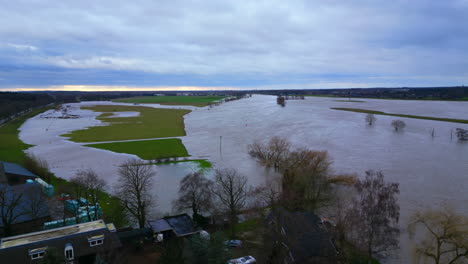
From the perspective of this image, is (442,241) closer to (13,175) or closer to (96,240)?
(96,240)

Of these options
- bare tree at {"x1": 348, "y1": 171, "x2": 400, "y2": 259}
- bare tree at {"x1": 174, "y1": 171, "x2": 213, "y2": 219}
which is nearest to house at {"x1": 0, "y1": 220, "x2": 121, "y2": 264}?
Result: bare tree at {"x1": 174, "y1": 171, "x2": 213, "y2": 219}

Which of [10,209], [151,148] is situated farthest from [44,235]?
[151,148]

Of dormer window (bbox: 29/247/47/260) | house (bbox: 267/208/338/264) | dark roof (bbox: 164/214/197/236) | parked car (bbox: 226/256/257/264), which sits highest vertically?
dormer window (bbox: 29/247/47/260)

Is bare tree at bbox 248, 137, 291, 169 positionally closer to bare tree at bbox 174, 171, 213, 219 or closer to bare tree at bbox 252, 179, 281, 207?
bare tree at bbox 252, 179, 281, 207

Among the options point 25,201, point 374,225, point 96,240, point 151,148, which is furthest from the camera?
point 151,148

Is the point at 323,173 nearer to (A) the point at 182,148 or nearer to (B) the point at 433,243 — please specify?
(B) the point at 433,243

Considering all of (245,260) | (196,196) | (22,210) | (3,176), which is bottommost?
(245,260)
